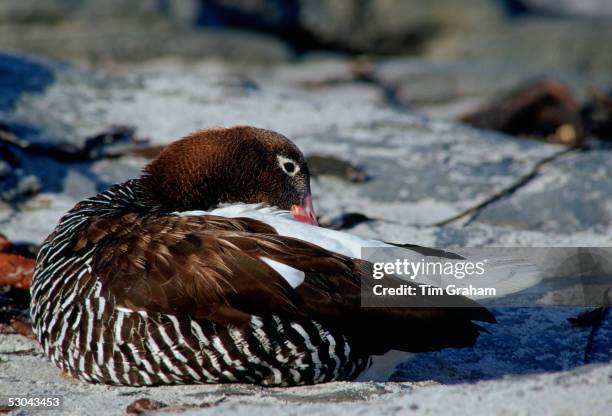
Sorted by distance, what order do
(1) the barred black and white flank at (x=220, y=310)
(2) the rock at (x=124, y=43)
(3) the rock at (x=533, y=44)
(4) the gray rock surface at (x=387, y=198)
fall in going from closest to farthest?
(4) the gray rock surface at (x=387, y=198) → (1) the barred black and white flank at (x=220, y=310) → (2) the rock at (x=124, y=43) → (3) the rock at (x=533, y=44)

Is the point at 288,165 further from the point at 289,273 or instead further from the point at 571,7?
the point at 571,7

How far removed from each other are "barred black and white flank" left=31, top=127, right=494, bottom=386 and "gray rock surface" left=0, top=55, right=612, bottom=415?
13 centimetres

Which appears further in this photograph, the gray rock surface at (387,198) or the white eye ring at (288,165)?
the white eye ring at (288,165)

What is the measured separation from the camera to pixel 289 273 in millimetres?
3693

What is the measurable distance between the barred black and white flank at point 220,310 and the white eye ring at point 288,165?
73 cm

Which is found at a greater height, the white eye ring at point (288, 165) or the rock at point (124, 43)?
the rock at point (124, 43)

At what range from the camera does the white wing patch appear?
12.1 ft

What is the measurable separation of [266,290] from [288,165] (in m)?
1.29

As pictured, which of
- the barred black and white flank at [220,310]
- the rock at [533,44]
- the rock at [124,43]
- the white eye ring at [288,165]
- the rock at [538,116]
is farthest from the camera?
the rock at [533,44]

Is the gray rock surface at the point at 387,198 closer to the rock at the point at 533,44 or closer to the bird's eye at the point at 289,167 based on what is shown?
the bird's eye at the point at 289,167

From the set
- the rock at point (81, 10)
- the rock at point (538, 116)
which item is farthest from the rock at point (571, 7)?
the rock at point (538, 116)

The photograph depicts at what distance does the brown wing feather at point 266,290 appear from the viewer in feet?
12.0

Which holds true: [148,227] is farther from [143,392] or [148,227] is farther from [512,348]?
[512,348]

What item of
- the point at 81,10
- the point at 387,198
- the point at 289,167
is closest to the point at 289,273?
the point at 289,167
